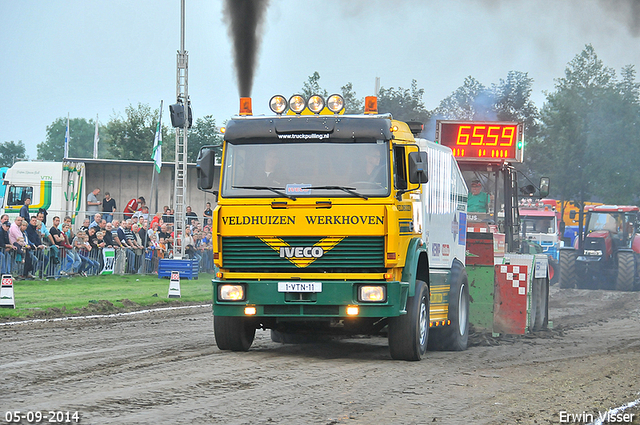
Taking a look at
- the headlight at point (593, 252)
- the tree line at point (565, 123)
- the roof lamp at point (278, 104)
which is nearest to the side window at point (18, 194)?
the tree line at point (565, 123)

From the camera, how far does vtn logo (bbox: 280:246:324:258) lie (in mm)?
10352

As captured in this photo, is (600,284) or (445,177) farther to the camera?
(600,284)

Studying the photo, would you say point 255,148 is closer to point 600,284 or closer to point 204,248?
→ point 204,248

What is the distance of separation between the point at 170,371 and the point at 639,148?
149ft

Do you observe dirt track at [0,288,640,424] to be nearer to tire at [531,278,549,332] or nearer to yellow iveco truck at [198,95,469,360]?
yellow iveco truck at [198,95,469,360]

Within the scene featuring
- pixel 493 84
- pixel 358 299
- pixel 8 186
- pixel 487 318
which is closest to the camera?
pixel 358 299

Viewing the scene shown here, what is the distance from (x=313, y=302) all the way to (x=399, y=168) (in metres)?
1.89

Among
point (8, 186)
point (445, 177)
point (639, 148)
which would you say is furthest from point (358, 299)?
point (639, 148)

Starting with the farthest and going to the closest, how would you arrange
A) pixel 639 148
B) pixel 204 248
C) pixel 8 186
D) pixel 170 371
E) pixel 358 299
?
pixel 639 148 < pixel 8 186 < pixel 204 248 < pixel 358 299 < pixel 170 371

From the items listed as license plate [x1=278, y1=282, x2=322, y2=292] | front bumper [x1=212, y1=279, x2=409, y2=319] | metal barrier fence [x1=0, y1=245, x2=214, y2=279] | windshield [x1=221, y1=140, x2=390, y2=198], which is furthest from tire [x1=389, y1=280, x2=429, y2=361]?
metal barrier fence [x1=0, y1=245, x2=214, y2=279]

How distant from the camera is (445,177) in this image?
12.7 m

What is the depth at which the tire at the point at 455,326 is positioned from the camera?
1255cm

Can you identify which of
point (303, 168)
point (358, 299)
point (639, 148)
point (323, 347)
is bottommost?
point (323, 347)

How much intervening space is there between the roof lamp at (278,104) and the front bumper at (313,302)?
7.33 feet
